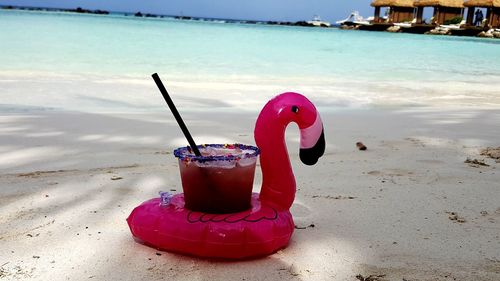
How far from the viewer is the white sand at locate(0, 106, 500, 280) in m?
1.57

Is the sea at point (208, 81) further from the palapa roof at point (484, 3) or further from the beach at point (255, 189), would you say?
the palapa roof at point (484, 3)

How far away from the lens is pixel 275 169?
1.78 metres

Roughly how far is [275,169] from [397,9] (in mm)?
49817

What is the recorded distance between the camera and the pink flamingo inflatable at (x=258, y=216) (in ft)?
5.16

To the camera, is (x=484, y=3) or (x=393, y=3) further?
(x=393, y=3)

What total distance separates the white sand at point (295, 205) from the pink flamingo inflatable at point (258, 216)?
53mm

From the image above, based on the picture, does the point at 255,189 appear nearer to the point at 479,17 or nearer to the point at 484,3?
the point at 484,3

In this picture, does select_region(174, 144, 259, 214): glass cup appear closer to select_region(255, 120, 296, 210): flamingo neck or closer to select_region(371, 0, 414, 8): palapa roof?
select_region(255, 120, 296, 210): flamingo neck

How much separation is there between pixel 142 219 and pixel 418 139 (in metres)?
2.51

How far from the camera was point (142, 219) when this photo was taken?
5.51 ft

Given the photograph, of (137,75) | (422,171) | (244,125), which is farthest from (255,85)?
(422,171)

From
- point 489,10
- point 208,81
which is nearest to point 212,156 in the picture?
point 208,81

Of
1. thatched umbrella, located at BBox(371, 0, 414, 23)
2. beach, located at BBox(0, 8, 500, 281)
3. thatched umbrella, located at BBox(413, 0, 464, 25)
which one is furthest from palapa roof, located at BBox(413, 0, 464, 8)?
beach, located at BBox(0, 8, 500, 281)

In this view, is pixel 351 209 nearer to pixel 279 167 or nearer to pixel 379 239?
pixel 379 239
